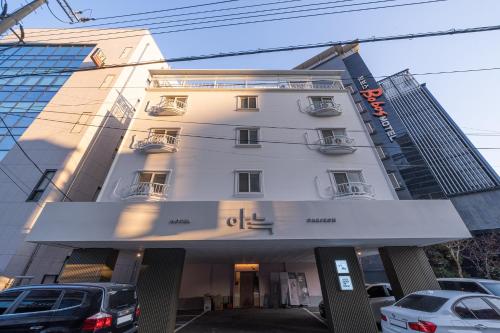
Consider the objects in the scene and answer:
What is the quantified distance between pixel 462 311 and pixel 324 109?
36.0 ft

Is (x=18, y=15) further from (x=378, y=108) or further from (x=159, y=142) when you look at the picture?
(x=378, y=108)

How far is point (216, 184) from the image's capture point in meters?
11.1

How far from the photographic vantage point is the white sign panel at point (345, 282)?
8703mm

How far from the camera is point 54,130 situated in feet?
49.5

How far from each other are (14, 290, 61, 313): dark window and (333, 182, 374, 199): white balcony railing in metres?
10.4

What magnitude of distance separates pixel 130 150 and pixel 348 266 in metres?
12.2

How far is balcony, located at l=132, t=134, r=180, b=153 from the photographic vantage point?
39.3 ft

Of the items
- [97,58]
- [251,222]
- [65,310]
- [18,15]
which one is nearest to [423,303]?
[251,222]

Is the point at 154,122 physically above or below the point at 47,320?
above

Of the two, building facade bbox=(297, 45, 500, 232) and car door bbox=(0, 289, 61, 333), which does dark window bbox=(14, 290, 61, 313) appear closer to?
car door bbox=(0, 289, 61, 333)

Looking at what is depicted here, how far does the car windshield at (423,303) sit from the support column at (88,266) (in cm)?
1027

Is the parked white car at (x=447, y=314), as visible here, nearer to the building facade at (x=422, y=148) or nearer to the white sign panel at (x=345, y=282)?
the white sign panel at (x=345, y=282)

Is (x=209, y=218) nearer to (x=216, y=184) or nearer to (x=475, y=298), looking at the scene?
(x=216, y=184)

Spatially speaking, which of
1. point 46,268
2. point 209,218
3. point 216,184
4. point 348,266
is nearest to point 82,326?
point 209,218
